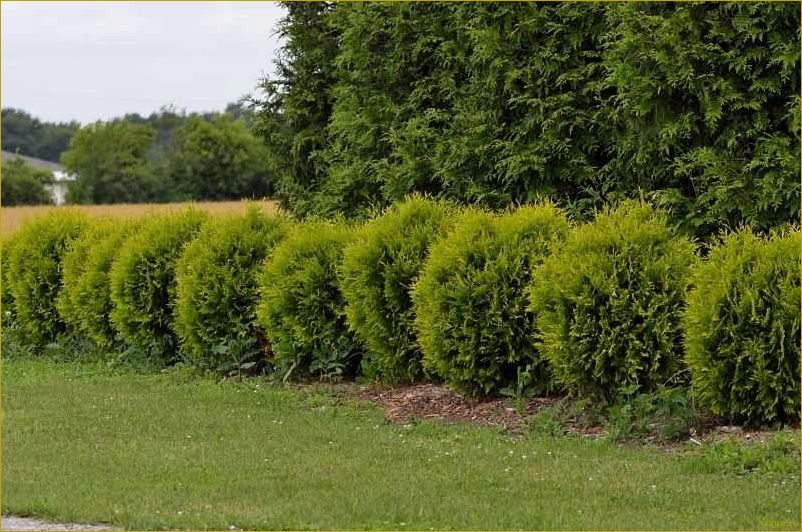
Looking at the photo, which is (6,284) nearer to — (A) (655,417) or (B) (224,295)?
(B) (224,295)

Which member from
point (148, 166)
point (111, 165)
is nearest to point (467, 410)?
point (111, 165)

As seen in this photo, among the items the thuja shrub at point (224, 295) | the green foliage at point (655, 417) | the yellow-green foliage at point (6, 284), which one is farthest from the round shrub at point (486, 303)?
the yellow-green foliage at point (6, 284)

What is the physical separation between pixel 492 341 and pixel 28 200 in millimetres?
48155

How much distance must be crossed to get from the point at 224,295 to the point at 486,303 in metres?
3.46

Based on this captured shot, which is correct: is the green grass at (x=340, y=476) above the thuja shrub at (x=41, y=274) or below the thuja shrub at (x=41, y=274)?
below

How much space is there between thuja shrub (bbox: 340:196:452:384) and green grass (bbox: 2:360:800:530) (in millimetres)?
860

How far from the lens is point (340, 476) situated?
6848mm

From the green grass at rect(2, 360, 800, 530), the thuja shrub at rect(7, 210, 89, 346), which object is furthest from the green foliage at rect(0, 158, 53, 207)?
the green grass at rect(2, 360, 800, 530)

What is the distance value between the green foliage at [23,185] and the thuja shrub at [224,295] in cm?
4228

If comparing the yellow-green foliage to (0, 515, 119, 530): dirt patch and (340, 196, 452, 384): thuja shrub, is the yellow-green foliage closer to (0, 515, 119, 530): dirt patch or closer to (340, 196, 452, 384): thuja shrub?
(340, 196, 452, 384): thuja shrub

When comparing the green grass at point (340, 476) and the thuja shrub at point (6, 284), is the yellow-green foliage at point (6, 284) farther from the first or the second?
Answer: the green grass at point (340, 476)

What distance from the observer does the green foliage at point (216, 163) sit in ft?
160

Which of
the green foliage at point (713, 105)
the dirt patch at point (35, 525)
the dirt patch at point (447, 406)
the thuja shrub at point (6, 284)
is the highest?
the green foliage at point (713, 105)

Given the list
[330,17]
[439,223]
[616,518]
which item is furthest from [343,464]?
[330,17]
